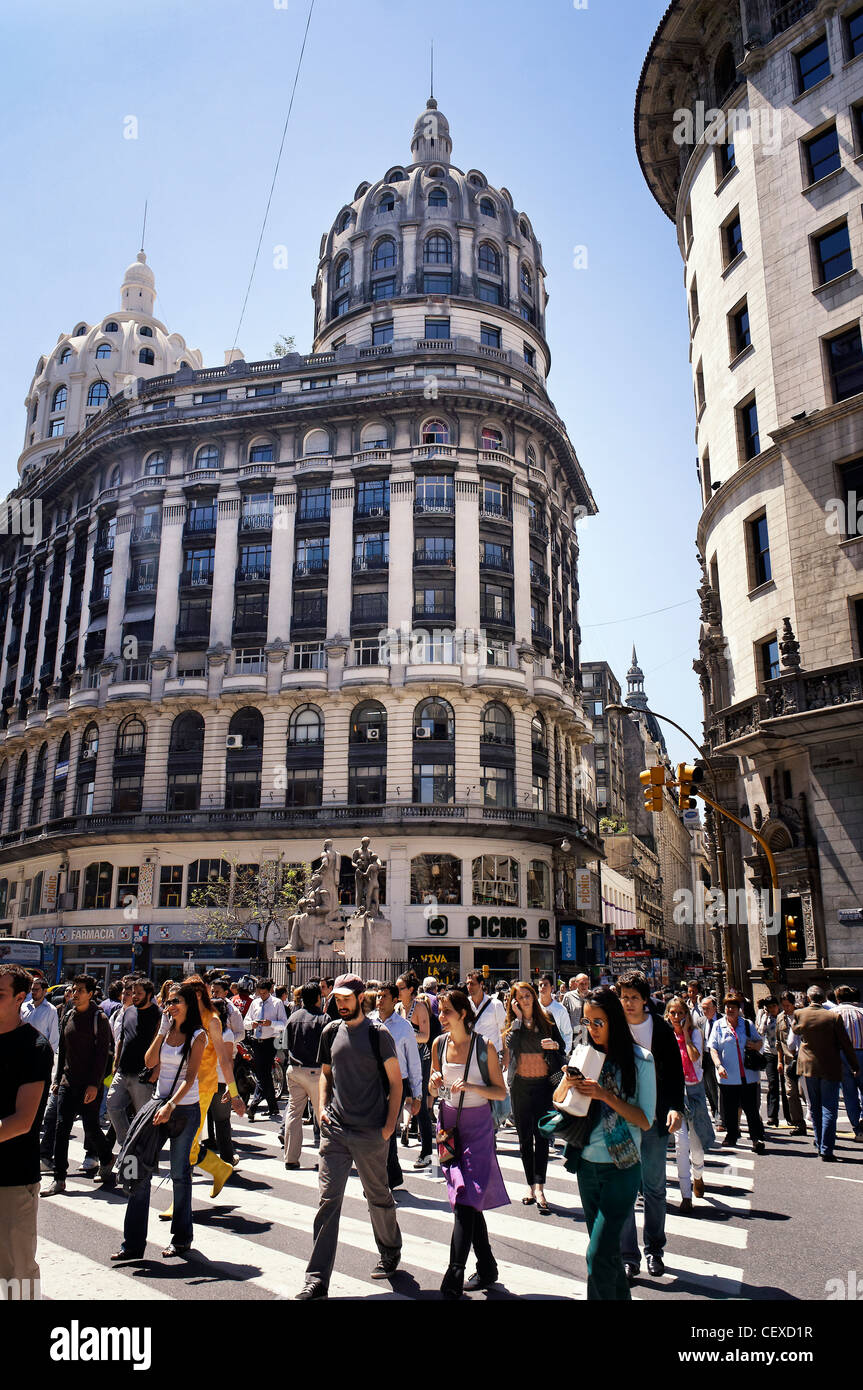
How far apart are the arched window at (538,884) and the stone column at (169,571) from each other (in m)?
21.7

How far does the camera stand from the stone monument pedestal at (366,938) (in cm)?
2870

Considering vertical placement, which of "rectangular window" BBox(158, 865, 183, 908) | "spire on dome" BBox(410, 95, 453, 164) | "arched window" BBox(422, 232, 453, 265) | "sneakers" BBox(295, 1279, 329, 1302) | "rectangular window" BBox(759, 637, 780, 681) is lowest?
"sneakers" BBox(295, 1279, 329, 1302)

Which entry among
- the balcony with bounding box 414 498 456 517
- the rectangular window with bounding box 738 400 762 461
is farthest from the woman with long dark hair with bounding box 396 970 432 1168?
the balcony with bounding box 414 498 456 517

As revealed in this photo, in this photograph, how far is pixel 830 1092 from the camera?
38.5 feet

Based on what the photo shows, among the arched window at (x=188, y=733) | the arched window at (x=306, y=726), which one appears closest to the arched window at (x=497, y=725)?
the arched window at (x=306, y=726)

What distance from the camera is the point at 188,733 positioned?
48719 millimetres

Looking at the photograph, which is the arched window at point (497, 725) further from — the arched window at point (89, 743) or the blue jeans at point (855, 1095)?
the blue jeans at point (855, 1095)

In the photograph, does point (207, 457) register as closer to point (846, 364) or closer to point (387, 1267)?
point (846, 364)

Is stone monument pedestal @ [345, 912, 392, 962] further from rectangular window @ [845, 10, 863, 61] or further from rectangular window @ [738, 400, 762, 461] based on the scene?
rectangular window @ [845, 10, 863, 61]

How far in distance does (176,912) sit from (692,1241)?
4084cm

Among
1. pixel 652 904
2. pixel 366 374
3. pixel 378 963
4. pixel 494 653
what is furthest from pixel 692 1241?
pixel 652 904

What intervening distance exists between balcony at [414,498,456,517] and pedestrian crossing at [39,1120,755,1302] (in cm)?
3923

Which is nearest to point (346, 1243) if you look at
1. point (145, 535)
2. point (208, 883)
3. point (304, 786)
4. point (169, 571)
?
point (304, 786)

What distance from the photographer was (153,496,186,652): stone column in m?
50.0
